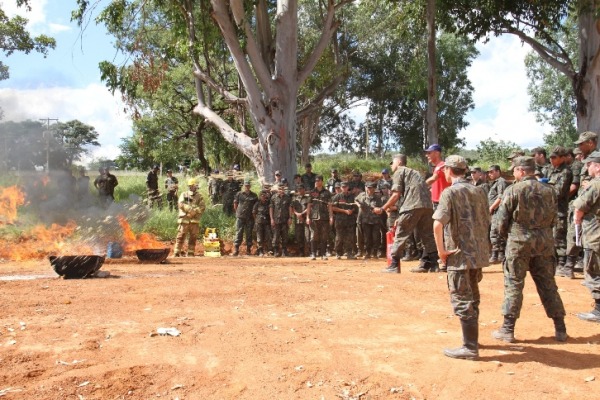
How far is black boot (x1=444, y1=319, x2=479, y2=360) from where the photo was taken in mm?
5320

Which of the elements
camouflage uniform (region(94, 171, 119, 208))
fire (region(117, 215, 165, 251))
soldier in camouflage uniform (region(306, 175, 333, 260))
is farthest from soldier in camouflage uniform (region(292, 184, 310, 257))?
camouflage uniform (region(94, 171, 119, 208))

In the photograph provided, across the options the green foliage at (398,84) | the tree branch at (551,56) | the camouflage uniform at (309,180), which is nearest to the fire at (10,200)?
the camouflage uniform at (309,180)

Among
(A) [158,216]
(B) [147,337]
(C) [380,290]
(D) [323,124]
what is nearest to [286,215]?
(A) [158,216]

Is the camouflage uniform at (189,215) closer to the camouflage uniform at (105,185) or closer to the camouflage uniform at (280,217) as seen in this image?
the camouflage uniform at (280,217)

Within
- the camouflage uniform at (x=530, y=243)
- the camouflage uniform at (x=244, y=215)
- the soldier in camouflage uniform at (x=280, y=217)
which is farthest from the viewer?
the camouflage uniform at (x=244, y=215)

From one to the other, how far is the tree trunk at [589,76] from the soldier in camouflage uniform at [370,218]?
27.4 feet

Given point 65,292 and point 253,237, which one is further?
point 253,237

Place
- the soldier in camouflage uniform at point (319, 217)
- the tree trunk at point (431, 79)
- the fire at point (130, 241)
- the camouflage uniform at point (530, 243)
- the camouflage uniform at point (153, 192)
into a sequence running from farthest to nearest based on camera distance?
the camouflage uniform at point (153, 192) → the tree trunk at point (431, 79) → the soldier in camouflage uniform at point (319, 217) → the fire at point (130, 241) → the camouflage uniform at point (530, 243)

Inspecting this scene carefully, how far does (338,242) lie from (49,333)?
9.20 meters

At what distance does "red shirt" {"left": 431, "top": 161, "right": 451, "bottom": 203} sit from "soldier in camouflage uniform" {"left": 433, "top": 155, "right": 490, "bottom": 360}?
382 cm

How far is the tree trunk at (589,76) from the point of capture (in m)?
17.7

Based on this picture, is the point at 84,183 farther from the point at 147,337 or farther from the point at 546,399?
the point at 546,399

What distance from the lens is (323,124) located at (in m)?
43.9

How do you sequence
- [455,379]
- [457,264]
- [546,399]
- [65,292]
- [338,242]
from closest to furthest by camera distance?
1. [546,399]
2. [455,379]
3. [457,264]
4. [65,292]
5. [338,242]
